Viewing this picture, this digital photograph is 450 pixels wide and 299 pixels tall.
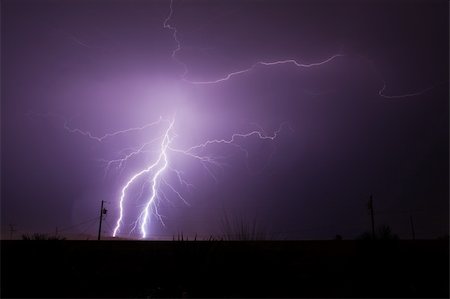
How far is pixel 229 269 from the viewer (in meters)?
10.2

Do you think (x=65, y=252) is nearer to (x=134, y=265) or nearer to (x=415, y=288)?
(x=134, y=265)

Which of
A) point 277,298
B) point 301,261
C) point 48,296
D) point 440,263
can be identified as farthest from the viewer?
point 301,261

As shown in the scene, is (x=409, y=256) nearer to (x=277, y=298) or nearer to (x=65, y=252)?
(x=277, y=298)

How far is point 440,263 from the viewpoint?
10.2 m

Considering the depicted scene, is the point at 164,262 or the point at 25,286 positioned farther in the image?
the point at 164,262

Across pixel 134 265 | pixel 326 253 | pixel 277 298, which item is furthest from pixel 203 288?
pixel 326 253

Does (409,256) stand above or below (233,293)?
above

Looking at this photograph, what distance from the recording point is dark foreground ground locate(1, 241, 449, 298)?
9.36m

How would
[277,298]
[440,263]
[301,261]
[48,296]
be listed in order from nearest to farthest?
[277,298] < [48,296] < [440,263] < [301,261]

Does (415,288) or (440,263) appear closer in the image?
(415,288)

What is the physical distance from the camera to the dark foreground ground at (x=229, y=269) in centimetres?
936

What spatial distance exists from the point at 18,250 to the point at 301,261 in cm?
667

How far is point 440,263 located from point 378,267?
1.44m

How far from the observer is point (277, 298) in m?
8.83
